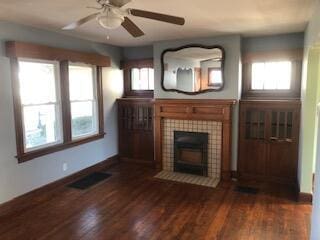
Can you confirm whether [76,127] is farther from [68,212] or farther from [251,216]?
[251,216]

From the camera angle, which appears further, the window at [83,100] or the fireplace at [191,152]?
the fireplace at [191,152]

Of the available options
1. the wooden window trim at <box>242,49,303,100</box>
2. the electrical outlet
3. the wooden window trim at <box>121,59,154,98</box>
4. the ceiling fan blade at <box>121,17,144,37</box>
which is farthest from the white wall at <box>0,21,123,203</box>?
the wooden window trim at <box>242,49,303,100</box>

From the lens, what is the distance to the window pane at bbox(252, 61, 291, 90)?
4195 mm

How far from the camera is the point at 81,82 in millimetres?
4547

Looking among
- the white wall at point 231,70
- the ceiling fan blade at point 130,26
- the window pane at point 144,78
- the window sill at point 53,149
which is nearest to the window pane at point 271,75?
the white wall at point 231,70

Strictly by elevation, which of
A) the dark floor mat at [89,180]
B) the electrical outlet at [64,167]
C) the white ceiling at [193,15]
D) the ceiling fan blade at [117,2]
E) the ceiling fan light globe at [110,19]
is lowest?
the dark floor mat at [89,180]

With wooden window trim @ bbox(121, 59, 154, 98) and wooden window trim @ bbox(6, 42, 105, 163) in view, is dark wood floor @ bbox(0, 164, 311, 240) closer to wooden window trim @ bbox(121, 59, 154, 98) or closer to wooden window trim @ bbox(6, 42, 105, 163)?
wooden window trim @ bbox(6, 42, 105, 163)

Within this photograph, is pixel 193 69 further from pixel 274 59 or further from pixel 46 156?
pixel 46 156

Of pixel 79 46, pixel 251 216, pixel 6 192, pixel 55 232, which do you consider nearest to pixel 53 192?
pixel 6 192

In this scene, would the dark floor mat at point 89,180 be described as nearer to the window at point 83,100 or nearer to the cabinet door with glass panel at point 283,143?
the window at point 83,100

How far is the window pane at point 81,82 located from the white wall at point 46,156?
0.32m

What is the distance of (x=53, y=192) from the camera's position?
3.90 meters

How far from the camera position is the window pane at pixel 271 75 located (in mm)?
4195

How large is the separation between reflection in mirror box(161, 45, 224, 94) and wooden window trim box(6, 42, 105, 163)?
1275mm
